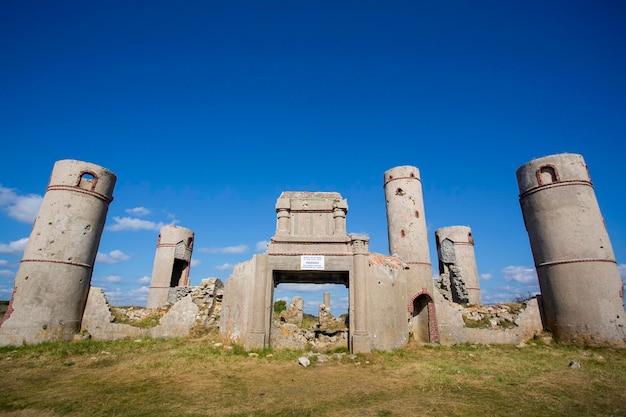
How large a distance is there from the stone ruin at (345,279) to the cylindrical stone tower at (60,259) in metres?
0.05

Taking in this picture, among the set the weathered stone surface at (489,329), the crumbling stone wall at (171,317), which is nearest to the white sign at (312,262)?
the crumbling stone wall at (171,317)

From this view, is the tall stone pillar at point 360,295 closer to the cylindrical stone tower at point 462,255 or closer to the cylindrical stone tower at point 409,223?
the cylindrical stone tower at point 409,223

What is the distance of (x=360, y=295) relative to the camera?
13.6m

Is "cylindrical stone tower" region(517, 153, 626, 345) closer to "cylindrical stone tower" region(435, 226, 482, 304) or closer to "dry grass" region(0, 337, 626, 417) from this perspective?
"dry grass" region(0, 337, 626, 417)

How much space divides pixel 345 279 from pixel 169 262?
16.3m

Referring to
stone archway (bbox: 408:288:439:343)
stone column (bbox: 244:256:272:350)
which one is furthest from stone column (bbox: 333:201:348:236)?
stone archway (bbox: 408:288:439:343)

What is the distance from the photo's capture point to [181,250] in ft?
85.4

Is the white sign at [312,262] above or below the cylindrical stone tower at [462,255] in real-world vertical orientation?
below

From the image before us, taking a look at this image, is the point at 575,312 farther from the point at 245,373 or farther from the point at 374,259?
the point at 245,373

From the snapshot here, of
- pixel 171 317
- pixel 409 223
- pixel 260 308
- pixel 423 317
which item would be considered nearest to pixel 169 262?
pixel 171 317

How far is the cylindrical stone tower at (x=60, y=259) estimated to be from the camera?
14.7m

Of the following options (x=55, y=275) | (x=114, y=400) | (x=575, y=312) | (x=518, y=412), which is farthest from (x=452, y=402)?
(x=55, y=275)

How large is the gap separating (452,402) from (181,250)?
915 inches

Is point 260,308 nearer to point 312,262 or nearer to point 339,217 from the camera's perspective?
point 312,262
